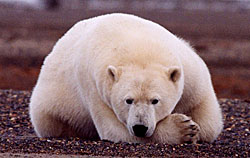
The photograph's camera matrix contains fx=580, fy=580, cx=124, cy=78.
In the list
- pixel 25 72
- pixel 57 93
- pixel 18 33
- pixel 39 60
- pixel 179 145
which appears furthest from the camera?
pixel 18 33

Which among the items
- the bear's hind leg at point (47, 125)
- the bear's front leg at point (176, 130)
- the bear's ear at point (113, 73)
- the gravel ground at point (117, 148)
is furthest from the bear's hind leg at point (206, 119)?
the bear's hind leg at point (47, 125)

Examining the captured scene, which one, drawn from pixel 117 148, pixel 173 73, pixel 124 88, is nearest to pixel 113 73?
pixel 124 88

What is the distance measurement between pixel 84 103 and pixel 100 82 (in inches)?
27.1

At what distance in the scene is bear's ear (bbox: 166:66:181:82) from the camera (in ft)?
16.7

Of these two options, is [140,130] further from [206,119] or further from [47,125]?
[47,125]

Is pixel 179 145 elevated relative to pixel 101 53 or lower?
lower

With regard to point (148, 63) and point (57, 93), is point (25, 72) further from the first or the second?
point (148, 63)

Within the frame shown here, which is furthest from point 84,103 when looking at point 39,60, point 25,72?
point 39,60

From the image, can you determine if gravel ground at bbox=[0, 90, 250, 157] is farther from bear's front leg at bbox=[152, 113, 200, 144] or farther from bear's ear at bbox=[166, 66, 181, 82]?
bear's ear at bbox=[166, 66, 181, 82]

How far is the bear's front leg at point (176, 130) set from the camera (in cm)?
531

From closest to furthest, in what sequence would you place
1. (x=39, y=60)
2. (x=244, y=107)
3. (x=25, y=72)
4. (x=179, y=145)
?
1. (x=179, y=145)
2. (x=244, y=107)
3. (x=25, y=72)
4. (x=39, y=60)

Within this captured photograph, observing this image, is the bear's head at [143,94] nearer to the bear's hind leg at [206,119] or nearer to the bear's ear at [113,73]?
the bear's ear at [113,73]

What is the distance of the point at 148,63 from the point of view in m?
5.17

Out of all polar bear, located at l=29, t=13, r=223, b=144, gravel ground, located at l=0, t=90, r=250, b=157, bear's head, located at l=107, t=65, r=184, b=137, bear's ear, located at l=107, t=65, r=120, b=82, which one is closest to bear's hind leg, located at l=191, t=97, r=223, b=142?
polar bear, located at l=29, t=13, r=223, b=144
